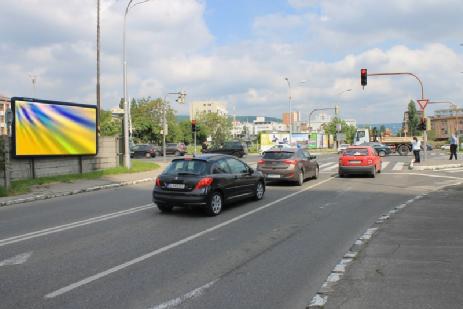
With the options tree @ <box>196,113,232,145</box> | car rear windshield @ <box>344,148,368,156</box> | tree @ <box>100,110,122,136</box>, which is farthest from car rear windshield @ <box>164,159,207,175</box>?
tree @ <box>196,113,232,145</box>

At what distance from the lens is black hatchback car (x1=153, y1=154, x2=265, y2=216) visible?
10289 millimetres

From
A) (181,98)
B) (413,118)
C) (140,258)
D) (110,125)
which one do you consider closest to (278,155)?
(140,258)

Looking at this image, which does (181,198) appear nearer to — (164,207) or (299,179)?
(164,207)

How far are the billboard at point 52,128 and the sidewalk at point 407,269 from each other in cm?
1438

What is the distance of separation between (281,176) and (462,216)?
25.4 feet

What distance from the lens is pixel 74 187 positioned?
16984 millimetres

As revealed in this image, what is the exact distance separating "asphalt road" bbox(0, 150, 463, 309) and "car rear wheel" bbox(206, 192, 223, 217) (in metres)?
0.22

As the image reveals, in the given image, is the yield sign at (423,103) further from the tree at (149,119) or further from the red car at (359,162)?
the tree at (149,119)

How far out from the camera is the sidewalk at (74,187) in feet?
46.4

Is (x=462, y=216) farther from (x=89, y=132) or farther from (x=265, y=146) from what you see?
(x=265, y=146)

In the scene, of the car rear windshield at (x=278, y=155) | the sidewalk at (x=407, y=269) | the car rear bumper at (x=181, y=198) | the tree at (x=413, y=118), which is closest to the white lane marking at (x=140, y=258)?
the car rear bumper at (x=181, y=198)

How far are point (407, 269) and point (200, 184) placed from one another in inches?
213

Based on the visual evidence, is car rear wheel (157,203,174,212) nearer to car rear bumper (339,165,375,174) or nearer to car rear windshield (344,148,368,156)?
car rear bumper (339,165,375,174)

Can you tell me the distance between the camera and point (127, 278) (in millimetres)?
5637
